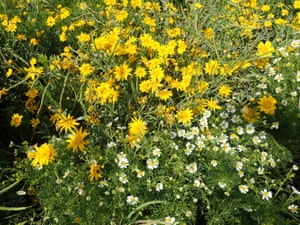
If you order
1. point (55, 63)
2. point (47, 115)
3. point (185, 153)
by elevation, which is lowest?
point (47, 115)

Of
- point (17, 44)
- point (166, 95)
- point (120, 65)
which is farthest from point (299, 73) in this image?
point (17, 44)

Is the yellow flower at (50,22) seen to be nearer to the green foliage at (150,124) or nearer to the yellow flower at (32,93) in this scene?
the green foliage at (150,124)

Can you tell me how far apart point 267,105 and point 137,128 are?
0.67m

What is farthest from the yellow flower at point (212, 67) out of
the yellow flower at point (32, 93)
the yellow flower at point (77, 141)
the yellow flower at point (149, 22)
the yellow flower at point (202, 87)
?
the yellow flower at point (32, 93)

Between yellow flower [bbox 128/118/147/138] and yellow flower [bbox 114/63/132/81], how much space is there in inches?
9.0

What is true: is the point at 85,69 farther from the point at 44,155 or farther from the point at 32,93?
the point at 44,155

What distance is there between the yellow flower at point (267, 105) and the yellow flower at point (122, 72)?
69cm

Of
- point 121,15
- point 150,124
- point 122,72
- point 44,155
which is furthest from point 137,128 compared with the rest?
point 121,15

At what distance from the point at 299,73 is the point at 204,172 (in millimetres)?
802

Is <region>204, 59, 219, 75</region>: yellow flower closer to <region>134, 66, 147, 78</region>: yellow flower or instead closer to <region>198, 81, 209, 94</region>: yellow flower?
<region>198, 81, 209, 94</region>: yellow flower

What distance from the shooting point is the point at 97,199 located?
5.73 feet

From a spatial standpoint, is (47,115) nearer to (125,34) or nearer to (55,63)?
(55,63)

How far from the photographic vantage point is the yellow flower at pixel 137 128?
186 cm

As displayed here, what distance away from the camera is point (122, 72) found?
79.7 inches
